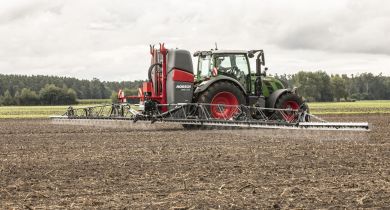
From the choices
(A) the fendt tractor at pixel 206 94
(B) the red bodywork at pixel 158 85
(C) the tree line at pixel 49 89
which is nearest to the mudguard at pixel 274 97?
(A) the fendt tractor at pixel 206 94

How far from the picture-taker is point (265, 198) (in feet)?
22.8

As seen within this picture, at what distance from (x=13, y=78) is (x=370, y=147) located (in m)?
157

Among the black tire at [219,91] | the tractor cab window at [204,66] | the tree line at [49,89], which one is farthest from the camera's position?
the tree line at [49,89]

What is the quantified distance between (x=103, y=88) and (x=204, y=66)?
13614 cm

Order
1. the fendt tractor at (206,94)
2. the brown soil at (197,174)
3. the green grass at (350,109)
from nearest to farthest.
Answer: the brown soil at (197,174) < the fendt tractor at (206,94) < the green grass at (350,109)

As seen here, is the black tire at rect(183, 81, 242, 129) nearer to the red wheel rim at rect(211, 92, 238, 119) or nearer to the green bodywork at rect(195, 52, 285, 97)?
the red wheel rim at rect(211, 92, 238, 119)

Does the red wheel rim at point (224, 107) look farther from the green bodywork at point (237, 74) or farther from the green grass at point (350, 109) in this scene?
the green grass at point (350, 109)

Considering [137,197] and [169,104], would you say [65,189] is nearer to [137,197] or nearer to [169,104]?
[137,197]

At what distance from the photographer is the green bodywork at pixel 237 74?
1997 cm

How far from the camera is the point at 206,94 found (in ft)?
62.4

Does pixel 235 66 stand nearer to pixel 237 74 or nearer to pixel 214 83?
pixel 237 74

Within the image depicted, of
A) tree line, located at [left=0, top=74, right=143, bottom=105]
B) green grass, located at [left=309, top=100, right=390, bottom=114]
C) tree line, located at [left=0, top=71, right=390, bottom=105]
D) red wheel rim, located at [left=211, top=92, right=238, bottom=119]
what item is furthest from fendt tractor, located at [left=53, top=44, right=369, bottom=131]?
tree line, located at [left=0, top=74, right=143, bottom=105]

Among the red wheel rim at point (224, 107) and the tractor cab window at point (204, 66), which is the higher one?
the tractor cab window at point (204, 66)

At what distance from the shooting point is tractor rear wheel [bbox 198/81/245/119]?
1903 cm
